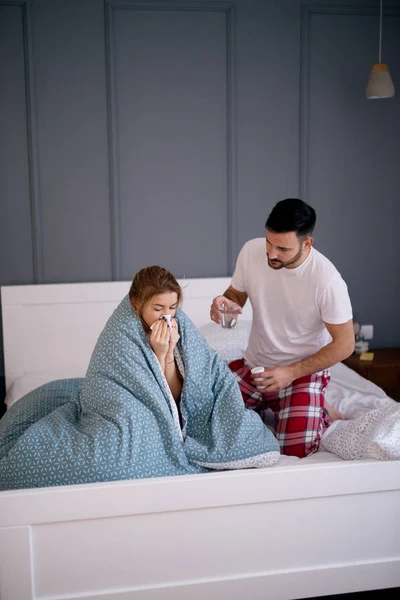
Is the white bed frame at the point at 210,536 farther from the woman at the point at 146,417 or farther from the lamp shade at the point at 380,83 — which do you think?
the lamp shade at the point at 380,83

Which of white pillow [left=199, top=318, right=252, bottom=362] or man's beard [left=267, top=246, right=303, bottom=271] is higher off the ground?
man's beard [left=267, top=246, right=303, bottom=271]

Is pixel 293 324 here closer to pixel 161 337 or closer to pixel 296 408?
pixel 296 408

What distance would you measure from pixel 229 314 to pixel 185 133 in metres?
1.64

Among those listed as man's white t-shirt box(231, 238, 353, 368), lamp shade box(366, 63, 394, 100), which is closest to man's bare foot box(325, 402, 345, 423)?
man's white t-shirt box(231, 238, 353, 368)

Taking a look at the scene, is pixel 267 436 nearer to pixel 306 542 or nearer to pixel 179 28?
pixel 306 542

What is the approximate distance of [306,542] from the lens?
2.09 metres

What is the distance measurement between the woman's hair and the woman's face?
12 millimetres

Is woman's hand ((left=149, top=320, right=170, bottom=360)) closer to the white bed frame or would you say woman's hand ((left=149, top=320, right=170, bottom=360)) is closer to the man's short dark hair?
the white bed frame

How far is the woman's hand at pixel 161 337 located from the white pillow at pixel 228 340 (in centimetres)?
115

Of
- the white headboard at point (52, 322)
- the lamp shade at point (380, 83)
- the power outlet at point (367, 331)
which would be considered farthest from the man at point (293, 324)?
the power outlet at point (367, 331)

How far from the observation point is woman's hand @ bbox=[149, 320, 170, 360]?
2.27 meters

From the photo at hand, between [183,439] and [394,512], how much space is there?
654 millimetres

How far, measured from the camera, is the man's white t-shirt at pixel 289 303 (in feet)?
8.63

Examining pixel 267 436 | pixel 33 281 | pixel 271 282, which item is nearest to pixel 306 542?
A: pixel 267 436
